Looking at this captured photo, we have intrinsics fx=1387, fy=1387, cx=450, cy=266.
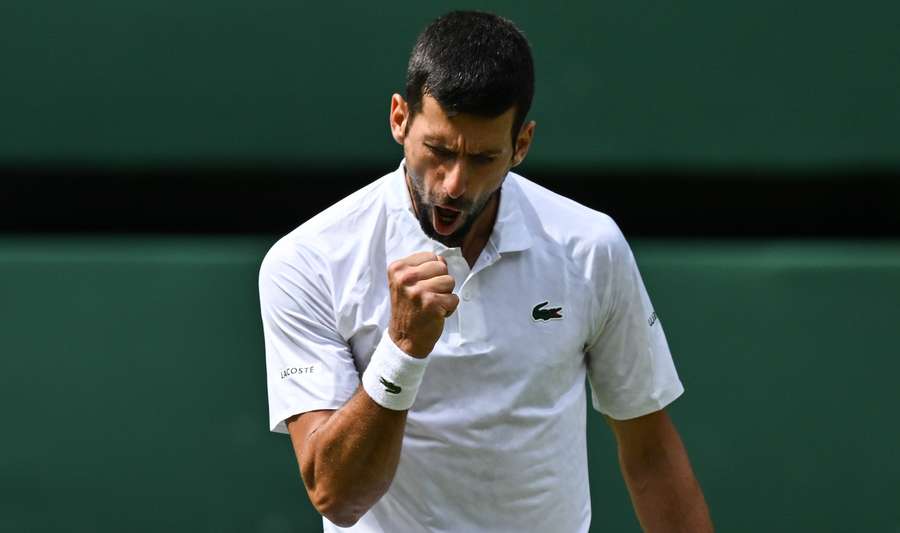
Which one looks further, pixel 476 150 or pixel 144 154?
pixel 144 154

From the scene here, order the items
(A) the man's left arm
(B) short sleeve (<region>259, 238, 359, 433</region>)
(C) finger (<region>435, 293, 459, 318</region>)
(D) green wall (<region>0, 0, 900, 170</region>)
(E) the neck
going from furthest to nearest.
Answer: (D) green wall (<region>0, 0, 900, 170</region>) → (A) the man's left arm → (E) the neck → (B) short sleeve (<region>259, 238, 359, 433</region>) → (C) finger (<region>435, 293, 459, 318</region>)

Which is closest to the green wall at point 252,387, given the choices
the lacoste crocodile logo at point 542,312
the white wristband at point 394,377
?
the lacoste crocodile logo at point 542,312

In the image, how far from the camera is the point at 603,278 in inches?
95.0

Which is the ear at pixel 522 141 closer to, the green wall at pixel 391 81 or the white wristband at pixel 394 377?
the white wristband at pixel 394 377

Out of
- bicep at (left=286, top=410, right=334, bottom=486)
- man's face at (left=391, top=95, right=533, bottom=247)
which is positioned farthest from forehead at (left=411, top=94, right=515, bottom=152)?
bicep at (left=286, top=410, right=334, bottom=486)

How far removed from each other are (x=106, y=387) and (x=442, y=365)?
1.70m

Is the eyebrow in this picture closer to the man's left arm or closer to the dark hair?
the dark hair

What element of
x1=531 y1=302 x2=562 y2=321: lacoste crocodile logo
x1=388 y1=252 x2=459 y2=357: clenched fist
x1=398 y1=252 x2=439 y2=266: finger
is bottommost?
x1=531 y1=302 x2=562 y2=321: lacoste crocodile logo

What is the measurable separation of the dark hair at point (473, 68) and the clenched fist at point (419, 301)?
10.3 inches

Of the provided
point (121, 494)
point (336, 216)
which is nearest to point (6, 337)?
point (121, 494)

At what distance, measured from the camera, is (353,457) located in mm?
2152

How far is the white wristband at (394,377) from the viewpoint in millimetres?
2115

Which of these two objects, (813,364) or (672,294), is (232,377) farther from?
(813,364)

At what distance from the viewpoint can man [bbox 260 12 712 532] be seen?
2203 mm
